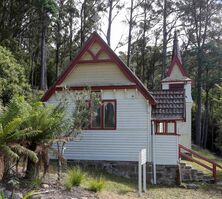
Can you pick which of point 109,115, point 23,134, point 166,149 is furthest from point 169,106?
point 23,134

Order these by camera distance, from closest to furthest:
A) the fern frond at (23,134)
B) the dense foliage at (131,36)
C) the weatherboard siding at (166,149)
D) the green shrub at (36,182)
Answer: the fern frond at (23,134) < the green shrub at (36,182) < the weatherboard siding at (166,149) < the dense foliage at (131,36)

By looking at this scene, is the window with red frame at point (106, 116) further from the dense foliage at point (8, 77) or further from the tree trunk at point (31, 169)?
the tree trunk at point (31, 169)

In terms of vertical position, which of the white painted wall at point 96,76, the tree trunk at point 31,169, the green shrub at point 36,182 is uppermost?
the white painted wall at point 96,76

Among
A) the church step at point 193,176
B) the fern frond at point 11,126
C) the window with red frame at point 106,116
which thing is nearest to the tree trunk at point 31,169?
the fern frond at point 11,126

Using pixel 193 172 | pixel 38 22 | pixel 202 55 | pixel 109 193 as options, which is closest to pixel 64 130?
pixel 109 193

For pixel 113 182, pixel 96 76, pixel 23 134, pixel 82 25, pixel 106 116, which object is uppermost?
pixel 82 25

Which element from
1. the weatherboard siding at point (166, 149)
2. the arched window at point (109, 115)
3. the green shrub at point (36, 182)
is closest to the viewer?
the green shrub at point (36, 182)

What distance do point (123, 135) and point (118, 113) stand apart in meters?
1.01

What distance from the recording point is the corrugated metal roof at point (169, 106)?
15688 millimetres

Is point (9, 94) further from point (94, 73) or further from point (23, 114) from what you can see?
point (23, 114)

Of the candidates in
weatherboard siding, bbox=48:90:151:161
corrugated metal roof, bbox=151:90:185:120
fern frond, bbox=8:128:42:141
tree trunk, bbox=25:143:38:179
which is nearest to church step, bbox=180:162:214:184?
weatherboard siding, bbox=48:90:151:161

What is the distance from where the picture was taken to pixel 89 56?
16219 millimetres

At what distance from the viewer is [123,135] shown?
15.6 m

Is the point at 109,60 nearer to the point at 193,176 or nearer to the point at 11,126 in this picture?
the point at 193,176
